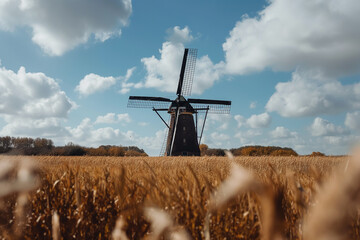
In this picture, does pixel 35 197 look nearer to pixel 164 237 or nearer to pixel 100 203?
pixel 100 203

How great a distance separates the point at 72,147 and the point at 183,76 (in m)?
18.4

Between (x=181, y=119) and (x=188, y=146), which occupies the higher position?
(x=181, y=119)

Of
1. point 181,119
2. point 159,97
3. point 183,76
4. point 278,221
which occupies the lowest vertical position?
point 278,221

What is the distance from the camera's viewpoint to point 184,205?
1.88m

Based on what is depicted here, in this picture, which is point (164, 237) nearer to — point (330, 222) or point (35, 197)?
point (330, 222)

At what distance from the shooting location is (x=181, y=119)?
1027 inches

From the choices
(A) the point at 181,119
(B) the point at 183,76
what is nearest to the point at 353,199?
(A) the point at 181,119

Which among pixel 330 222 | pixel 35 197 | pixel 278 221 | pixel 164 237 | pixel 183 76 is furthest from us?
pixel 183 76

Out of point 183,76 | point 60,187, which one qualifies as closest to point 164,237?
point 60,187

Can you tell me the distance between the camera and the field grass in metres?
0.55

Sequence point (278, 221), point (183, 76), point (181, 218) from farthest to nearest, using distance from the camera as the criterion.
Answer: point (183, 76) → point (181, 218) → point (278, 221)

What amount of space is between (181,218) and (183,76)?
26.3m

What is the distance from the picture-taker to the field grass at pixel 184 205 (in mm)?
550

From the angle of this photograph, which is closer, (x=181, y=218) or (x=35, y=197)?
(x=181, y=218)
